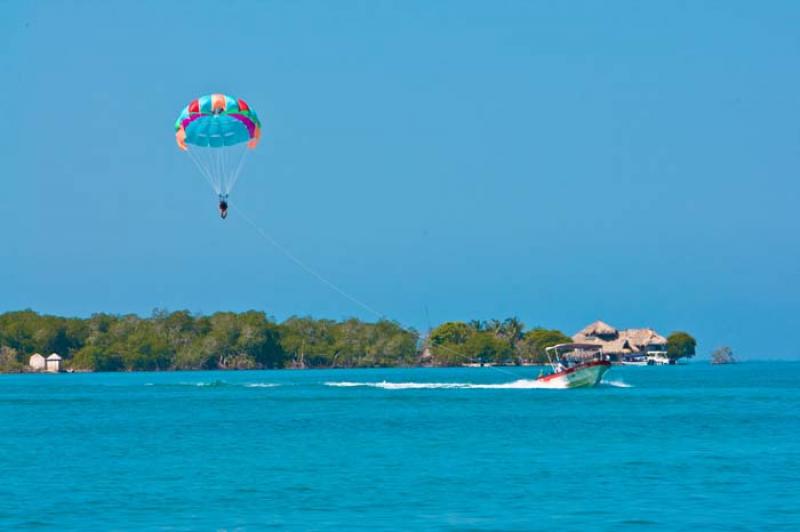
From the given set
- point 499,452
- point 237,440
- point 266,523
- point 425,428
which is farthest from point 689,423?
point 266,523

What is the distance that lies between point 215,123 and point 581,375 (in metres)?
39.6

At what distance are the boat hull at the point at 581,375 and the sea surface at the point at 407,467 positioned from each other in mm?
12090

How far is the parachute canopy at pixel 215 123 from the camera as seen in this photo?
60.8 metres

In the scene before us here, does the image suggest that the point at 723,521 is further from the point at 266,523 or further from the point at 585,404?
the point at 585,404

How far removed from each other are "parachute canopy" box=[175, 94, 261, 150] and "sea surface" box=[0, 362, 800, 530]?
41.8 feet

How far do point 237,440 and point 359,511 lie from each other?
69.6 feet

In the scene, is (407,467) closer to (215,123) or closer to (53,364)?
(215,123)

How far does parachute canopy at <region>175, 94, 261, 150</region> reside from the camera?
60.8 meters

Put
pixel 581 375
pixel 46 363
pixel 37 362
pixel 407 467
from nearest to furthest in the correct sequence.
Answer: pixel 407 467 < pixel 581 375 < pixel 46 363 < pixel 37 362

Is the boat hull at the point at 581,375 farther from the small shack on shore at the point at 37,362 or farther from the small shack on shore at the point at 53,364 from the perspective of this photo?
the small shack on shore at the point at 37,362

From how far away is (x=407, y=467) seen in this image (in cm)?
4334

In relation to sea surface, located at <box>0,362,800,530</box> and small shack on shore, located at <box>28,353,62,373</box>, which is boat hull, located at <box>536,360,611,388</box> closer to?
sea surface, located at <box>0,362,800,530</box>

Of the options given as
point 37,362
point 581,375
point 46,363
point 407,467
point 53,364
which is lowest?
point 407,467

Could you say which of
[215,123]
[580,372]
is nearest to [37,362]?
[580,372]
